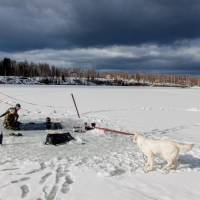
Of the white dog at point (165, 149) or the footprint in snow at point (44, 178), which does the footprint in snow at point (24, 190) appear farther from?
the white dog at point (165, 149)

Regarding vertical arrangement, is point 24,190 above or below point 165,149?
below

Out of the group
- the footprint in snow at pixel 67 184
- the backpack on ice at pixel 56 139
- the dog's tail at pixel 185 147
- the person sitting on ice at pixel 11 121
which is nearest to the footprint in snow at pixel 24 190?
the footprint in snow at pixel 67 184

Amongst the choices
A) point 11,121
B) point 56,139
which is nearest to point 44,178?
point 56,139

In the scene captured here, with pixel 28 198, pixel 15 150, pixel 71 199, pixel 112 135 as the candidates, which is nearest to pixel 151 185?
pixel 71 199

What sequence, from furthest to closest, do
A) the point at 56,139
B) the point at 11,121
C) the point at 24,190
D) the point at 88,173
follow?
the point at 11,121 < the point at 56,139 < the point at 88,173 < the point at 24,190

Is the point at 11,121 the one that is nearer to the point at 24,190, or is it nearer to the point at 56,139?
the point at 56,139

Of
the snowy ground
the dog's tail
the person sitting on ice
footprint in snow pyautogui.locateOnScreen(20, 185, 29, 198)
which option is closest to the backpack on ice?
the snowy ground

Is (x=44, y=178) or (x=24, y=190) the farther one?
(x=44, y=178)

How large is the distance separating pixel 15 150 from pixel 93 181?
374 cm

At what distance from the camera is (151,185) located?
6.98m

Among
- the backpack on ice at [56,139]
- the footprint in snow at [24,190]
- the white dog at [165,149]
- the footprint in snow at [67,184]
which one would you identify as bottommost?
the footprint in snow at [24,190]

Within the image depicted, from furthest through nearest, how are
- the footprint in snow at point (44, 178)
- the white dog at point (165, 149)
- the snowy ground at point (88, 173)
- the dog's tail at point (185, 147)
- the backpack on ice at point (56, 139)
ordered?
the backpack on ice at point (56, 139) → the white dog at point (165, 149) → the dog's tail at point (185, 147) → the footprint in snow at point (44, 178) → the snowy ground at point (88, 173)

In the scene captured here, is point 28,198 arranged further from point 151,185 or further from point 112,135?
point 112,135

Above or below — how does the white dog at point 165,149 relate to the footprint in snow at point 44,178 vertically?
above
